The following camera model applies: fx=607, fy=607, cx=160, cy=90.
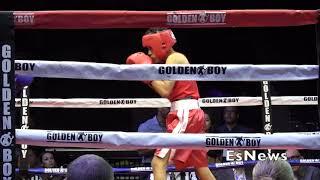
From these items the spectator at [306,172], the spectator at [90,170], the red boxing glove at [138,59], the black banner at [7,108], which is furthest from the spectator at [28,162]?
the spectator at [90,170]

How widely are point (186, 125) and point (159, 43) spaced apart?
19.2 inches

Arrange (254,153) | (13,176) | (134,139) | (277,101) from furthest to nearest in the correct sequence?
(254,153) → (277,101) → (134,139) → (13,176)

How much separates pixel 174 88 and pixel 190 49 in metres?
3.76

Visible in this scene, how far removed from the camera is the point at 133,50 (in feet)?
23.6

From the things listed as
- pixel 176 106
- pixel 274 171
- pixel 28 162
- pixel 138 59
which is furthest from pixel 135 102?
pixel 274 171

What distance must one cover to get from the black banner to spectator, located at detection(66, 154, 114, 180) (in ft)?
1.38

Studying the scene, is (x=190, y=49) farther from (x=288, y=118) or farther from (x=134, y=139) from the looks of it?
(x=134, y=139)

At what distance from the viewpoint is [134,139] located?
2.34 meters

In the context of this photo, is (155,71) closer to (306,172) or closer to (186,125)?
(186,125)

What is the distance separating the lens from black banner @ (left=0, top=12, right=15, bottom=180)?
2177 millimetres

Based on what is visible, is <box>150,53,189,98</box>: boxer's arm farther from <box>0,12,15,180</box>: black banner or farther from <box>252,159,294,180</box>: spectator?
<box>252,159,294,180</box>: spectator

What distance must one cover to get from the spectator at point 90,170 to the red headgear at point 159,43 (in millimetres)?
1646

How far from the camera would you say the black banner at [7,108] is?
218cm
